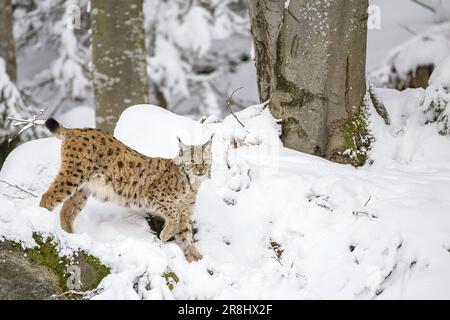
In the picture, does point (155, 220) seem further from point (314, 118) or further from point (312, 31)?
point (312, 31)

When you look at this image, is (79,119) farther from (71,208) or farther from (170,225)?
(170,225)

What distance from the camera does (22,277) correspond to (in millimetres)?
4281

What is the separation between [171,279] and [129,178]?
983mm

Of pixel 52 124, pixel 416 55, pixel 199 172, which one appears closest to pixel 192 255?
pixel 199 172

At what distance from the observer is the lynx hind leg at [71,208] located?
5.16 meters

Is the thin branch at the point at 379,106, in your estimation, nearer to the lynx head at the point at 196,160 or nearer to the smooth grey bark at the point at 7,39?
the lynx head at the point at 196,160

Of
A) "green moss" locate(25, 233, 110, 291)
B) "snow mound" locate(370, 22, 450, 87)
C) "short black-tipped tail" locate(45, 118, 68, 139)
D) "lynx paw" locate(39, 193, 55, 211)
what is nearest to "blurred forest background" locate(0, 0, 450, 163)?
"snow mound" locate(370, 22, 450, 87)

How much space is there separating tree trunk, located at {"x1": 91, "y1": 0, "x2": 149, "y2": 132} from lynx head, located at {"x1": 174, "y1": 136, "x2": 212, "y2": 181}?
2311mm

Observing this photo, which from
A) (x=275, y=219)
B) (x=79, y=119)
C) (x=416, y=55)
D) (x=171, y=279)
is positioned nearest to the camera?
(x=171, y=279)

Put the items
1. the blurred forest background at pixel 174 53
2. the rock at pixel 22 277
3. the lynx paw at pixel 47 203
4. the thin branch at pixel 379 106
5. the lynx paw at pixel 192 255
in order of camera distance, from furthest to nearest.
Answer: the blurred forest background at pixel 174 53, the thin branch at pixel 379 106, the lynx paw at pixel 192 255, the lynx paw at pixel 47 203, the rock at pixel 22 277

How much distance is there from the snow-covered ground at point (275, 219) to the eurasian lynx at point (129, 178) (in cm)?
16

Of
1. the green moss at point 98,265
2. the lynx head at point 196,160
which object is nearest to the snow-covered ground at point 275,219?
the green moss at point 98,265

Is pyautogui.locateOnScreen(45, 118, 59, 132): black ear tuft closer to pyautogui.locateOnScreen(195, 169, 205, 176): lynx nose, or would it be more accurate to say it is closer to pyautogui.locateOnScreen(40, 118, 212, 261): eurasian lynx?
pyautogui.locateOnScreen(40, 118, 212, 261): eurasian lynx
